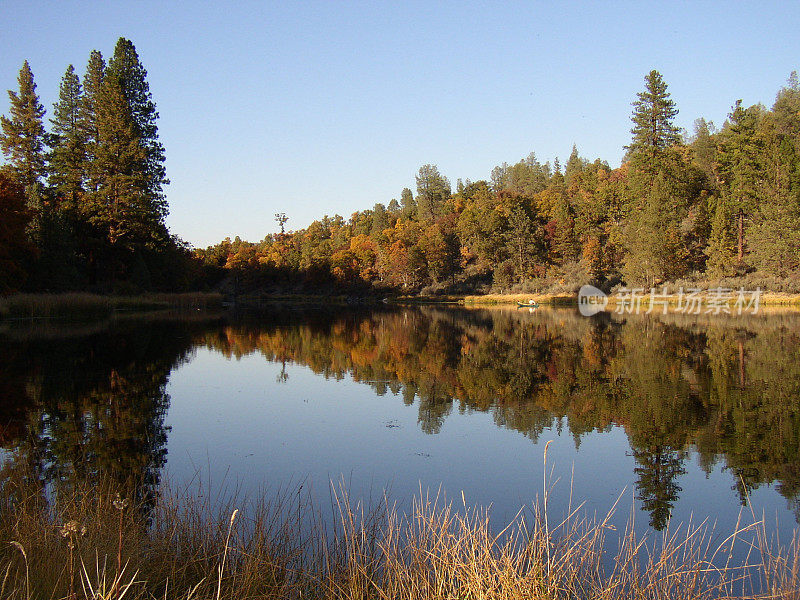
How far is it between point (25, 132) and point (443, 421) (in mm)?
49544

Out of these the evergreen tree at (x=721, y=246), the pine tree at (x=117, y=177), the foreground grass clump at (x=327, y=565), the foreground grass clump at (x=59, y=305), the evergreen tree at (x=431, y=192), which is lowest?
the foreground grass clump at (x=327, y=565)

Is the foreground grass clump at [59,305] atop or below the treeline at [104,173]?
below

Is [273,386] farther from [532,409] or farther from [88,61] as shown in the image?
[88,61]

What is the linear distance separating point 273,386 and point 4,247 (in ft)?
76.9

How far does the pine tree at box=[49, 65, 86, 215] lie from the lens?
45.3 meters

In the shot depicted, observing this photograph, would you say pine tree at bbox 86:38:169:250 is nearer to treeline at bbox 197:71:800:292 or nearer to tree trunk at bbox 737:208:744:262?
treeline at bbox 197:71:800:292

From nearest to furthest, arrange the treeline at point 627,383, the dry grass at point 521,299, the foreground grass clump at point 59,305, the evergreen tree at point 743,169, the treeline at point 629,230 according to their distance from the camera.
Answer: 1. the treeline at point 627,383
2. the foreground grass clump at point 59,305
3. the treeline at point 629,230
4. the evergreen tree at point 743,169
5. the dry grass at point 521,299

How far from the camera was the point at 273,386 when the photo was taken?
1453 cm

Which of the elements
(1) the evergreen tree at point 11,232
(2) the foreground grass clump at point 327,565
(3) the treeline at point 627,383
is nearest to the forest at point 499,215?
(1) the evergreen tree at point 11,232

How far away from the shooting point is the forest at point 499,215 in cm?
4262

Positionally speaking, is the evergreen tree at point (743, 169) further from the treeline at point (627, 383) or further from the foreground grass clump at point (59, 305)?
the foreground grass clump at point (59, 305)

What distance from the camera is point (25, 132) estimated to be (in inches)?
1826

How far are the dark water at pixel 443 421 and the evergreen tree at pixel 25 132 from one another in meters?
33.3

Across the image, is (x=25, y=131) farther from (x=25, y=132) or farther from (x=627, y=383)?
(x=627, y=383)
